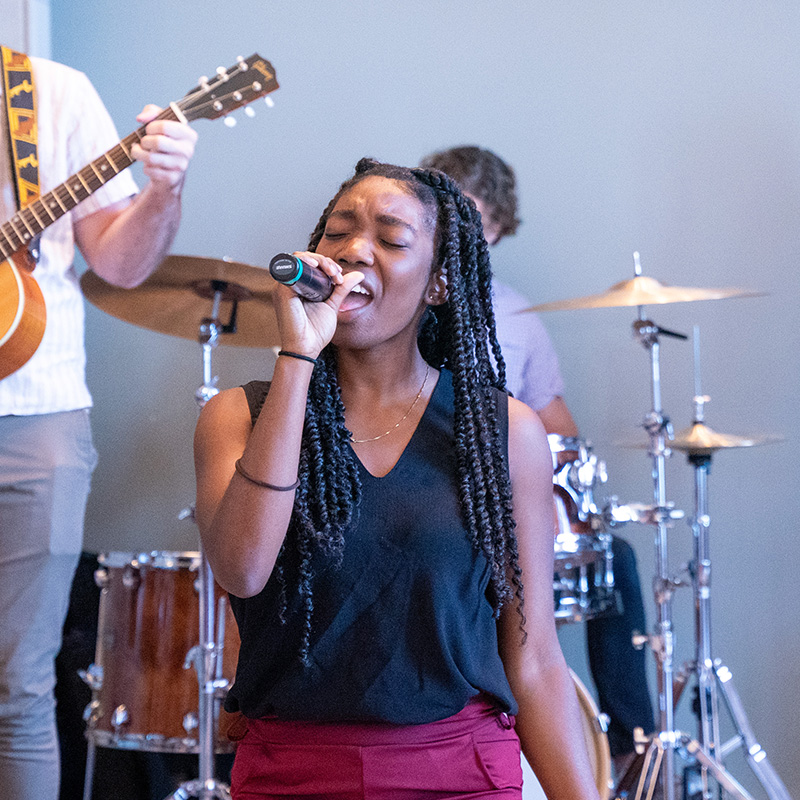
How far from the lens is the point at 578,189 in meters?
2.92

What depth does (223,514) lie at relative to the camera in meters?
1.13

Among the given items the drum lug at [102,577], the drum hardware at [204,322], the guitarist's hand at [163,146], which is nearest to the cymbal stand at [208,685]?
the drum hardware at [204,322]

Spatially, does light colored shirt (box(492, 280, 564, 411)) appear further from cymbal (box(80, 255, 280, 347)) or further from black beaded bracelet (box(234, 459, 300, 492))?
black beaded bracelet (box(234, 459, 300, 492))

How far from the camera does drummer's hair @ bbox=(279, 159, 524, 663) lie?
47.8 inches

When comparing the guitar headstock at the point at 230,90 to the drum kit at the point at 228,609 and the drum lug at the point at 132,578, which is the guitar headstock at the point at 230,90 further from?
the drum lug at the point at 132,578

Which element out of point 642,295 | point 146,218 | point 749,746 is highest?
point 146,218

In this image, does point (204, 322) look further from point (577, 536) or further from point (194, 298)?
point (577, 536)

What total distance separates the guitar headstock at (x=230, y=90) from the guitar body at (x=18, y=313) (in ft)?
1.45

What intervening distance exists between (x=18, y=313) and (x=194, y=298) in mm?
648

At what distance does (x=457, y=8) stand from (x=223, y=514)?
2.31 meters

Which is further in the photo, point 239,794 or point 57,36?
point 57,36

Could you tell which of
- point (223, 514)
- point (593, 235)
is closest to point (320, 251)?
point (223, 514)

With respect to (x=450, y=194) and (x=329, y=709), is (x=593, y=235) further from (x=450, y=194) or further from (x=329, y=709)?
(x=329, y=709)

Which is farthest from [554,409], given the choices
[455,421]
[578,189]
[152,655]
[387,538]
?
[387,538]
